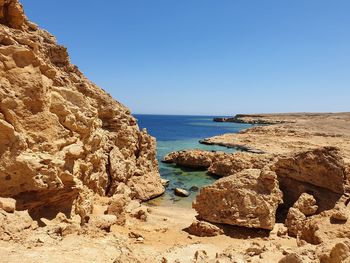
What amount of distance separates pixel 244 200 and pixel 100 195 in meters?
7.07

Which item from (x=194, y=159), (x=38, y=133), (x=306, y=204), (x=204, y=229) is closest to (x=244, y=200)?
(x=204, y=229)

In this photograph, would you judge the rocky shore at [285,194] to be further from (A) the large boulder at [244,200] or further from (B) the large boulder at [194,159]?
(B) the large boulder at [194,159]

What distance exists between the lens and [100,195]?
16250 millimetres

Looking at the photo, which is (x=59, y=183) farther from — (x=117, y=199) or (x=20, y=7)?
(x=20, y=7)

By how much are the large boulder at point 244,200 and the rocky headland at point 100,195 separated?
0.05m

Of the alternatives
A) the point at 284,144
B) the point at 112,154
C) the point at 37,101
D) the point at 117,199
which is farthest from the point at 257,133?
the point at 37,101

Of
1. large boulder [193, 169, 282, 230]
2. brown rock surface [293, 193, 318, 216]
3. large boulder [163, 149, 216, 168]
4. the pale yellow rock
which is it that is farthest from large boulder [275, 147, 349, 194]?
large boulder [163, 149, 216, 168]

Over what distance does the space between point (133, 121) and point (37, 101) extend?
1428 centimetres

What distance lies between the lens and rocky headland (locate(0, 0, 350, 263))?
8.80m

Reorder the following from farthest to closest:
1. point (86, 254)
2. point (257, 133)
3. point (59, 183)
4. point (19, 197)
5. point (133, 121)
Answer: point (257, 133), point (133, 121), point (59, 183), point (19, 197), point (86, 254)

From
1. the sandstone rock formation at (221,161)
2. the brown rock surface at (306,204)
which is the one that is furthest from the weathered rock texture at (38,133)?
the sandstone rock formation at (221,161)

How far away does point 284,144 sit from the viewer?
52625 millimetres

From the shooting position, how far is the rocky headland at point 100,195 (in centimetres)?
880

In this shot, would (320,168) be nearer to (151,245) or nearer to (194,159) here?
(151,245)
